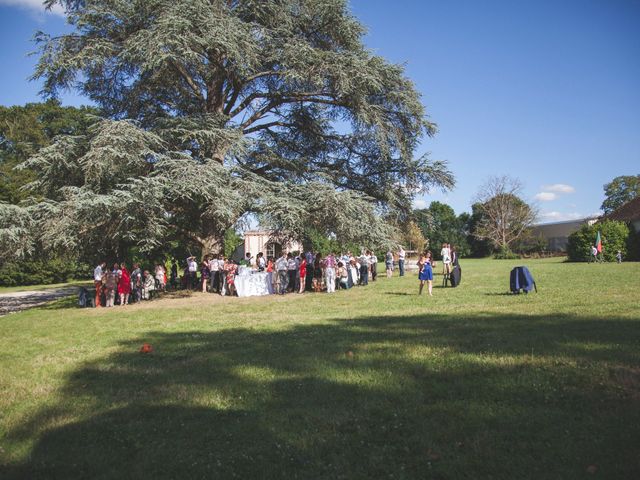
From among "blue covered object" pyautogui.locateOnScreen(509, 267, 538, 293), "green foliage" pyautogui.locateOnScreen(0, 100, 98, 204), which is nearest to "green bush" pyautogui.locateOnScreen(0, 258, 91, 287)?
"green foliage" pyautogui.locateOnScreen(0, 100, 98, 204)

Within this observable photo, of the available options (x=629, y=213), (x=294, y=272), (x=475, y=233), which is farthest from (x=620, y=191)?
(x=294, y=272)

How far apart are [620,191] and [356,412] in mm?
84322

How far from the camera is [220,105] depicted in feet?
67.8

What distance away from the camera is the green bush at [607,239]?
106 ft

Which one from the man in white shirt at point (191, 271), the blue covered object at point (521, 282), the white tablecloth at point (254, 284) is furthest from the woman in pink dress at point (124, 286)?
the blue covered object at point (521, 282)

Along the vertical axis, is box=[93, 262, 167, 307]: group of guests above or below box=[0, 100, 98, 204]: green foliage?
below

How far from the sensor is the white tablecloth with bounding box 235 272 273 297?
18.1 meters

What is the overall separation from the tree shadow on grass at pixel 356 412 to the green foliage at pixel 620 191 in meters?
78.7

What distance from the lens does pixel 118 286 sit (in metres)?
16.5

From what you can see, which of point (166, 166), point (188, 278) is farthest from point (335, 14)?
point (188, 278)

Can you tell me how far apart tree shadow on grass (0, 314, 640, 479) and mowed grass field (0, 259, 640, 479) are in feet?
0.06

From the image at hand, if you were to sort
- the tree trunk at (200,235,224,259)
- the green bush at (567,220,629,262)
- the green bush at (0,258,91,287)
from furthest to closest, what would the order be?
the green bush at (0,258,91,287) → the green bush at (567,220,629,262) → the tree trunk at (200,235,224,259)

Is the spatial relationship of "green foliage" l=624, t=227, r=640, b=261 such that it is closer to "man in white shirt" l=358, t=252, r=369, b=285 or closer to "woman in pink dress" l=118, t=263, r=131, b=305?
"man in white shirt" l=358, t=252, r=369, b=285

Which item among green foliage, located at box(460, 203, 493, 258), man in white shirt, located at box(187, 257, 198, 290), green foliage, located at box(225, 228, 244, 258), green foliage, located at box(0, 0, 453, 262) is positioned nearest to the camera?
green foliage, located at box(0, 0, 453, 262)
